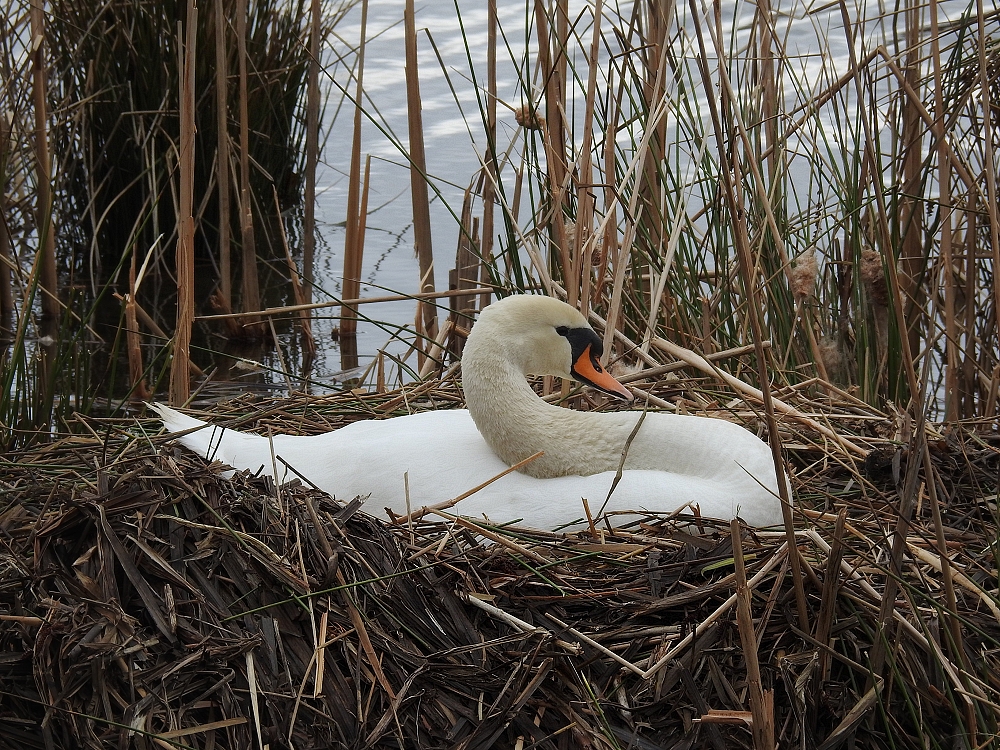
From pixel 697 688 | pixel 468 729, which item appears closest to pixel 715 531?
pixel 697 688

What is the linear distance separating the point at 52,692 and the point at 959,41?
3115 millimetres

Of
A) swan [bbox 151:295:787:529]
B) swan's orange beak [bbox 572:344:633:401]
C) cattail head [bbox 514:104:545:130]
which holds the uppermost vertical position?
cattail head [bbox 514:104:545:130]

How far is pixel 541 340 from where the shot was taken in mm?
3207

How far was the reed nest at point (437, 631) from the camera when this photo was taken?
2201mm

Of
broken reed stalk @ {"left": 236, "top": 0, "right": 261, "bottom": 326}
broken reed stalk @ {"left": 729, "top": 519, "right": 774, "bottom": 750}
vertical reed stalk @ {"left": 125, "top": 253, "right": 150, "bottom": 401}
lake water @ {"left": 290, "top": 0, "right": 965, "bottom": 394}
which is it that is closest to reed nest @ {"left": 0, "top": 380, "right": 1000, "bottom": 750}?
broken reed stalk @ {"left": 729, "top": 519, "right": 774, "bottom": 750}

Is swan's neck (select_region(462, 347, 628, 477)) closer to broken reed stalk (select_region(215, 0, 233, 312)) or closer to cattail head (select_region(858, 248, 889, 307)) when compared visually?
cattail head (select_region(858, 248, 889, 307))

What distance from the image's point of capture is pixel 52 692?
7.18 feet

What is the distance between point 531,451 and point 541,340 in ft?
1.05

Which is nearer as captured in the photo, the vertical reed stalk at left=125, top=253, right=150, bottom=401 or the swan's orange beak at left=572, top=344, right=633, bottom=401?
the swan's orange beak at left=572, top=344, right=633, bottom=401

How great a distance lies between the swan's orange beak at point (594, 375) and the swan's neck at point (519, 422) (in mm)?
132

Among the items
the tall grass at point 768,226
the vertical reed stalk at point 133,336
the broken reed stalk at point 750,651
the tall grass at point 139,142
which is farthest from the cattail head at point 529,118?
the broken reed stalk at point 750,651

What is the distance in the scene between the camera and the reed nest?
7.22ft

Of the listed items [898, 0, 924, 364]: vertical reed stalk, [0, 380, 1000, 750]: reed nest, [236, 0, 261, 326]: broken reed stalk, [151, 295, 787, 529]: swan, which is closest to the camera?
[0, 380, 1000, 750]: reed nest

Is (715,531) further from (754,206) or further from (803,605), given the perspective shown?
(754,206)
